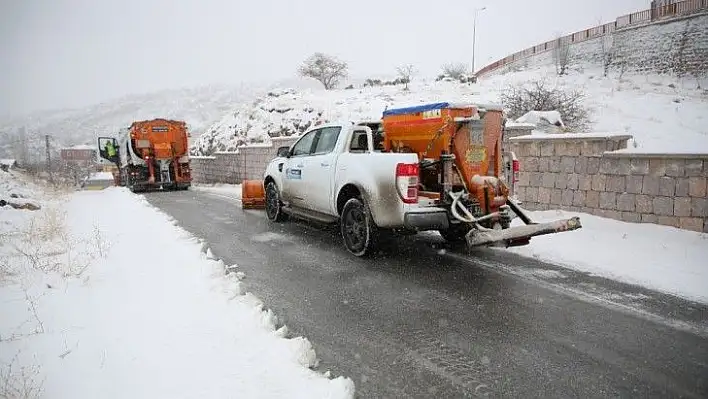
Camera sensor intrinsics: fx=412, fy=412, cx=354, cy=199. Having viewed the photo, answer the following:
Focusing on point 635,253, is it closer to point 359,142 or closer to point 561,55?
point 359,142

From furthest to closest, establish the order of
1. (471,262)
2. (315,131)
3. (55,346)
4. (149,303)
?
(315,131), (471,262), (149,303), (55,346)

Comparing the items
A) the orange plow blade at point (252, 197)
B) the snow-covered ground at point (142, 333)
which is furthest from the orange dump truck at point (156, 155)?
the snow-covered ground at point (142, 333)

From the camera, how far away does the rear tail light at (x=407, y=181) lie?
5195 mm

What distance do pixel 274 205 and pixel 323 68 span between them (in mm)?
32381

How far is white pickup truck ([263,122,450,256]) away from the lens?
5.25m

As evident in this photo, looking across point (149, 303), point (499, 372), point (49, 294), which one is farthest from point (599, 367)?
point (49, 294)

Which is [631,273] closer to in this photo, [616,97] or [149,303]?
[149,303]

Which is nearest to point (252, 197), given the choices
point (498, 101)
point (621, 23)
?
point (498, 101)

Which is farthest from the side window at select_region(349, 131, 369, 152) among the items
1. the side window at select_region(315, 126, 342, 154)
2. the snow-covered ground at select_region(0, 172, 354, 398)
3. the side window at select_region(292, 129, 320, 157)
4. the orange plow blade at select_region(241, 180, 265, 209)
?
the orange plow blade at select_region(241, 180, 265, 209)

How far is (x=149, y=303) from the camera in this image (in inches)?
161

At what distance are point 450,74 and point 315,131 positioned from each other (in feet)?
106

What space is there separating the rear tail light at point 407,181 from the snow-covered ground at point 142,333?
87.9 inches

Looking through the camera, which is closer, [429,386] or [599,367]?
[429,386]

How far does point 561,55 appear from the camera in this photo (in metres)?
32.4
